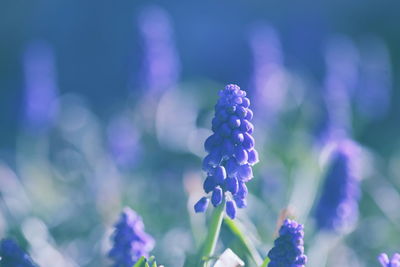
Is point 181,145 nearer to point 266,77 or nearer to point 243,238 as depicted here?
point 266,77

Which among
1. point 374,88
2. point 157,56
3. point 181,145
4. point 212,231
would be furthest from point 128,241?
point 374,88

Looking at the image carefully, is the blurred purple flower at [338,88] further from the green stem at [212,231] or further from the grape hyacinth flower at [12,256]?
the grape hyacinth flower at [12,256]

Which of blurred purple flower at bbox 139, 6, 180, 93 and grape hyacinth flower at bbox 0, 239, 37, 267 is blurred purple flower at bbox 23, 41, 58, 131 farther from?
grape hyacinth flower at bbox 0, 239, 37, 267

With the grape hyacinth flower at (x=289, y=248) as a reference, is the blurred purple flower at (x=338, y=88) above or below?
above

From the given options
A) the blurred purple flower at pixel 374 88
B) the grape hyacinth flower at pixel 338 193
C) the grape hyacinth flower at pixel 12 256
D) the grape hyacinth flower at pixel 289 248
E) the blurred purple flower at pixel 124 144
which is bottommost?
the grape hyacinth flower at pixel 12 256

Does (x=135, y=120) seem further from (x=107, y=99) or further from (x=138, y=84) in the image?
(x=107, y=99)

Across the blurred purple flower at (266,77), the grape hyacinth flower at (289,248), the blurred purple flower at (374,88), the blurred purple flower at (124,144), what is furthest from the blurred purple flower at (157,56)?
the grape hyacinth flower at (289,248)
